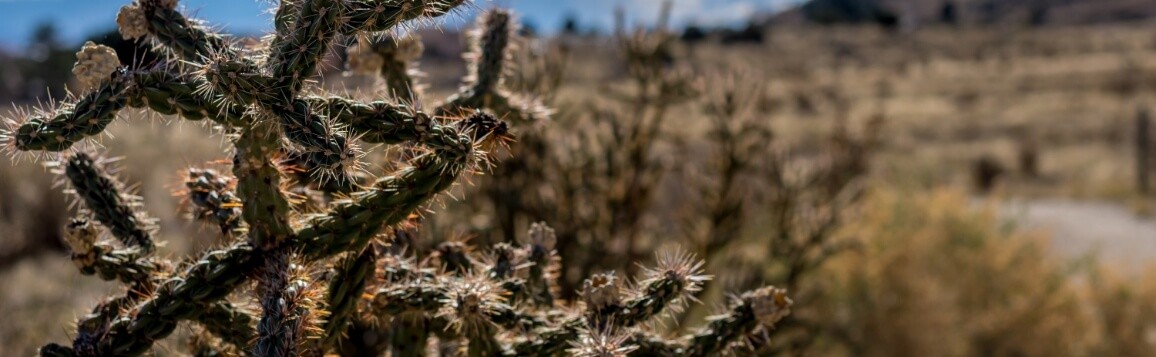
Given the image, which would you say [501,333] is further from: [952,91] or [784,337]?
[952,91]

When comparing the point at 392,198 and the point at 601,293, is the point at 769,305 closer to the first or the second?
the point at 601,293

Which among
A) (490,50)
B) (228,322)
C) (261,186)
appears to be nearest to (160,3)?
(261,186)

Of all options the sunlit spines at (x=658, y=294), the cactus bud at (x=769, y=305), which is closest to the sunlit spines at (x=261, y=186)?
the sunlit spines at (x=658, y=294)

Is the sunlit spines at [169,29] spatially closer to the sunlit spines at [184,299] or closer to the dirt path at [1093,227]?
the sunlit spines at [184,299]

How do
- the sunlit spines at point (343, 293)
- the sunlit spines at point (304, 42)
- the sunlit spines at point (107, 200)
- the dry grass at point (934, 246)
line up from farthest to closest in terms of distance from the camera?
the dry grass at point (934, 246) < the sunlit spines at point (107, 200) < the sunlit spines at point (343, 293) < the sunlit spines at point (304, 42)

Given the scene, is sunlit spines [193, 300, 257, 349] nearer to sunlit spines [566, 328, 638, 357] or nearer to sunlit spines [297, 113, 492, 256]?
sunlit spines [297, 113, 492, 256]

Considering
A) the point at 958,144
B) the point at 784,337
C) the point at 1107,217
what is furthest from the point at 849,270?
the point at 958,144

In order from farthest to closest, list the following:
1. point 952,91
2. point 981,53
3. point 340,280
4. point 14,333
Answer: point 981,53 → point 952,91 → point 14,333 → point 340,280
